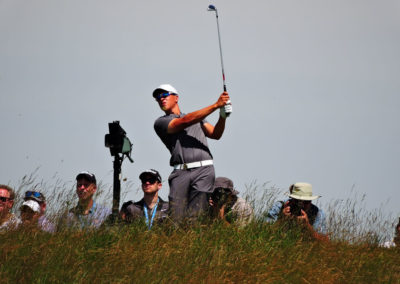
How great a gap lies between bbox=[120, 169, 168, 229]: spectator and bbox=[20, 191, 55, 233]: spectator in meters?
0.88

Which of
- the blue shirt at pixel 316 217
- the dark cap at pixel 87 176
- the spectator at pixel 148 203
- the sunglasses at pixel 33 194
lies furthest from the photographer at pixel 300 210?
the sunglasses at pixel 33 194

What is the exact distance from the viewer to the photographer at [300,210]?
7.61m

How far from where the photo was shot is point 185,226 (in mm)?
7039

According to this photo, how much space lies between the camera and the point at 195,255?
247 inches

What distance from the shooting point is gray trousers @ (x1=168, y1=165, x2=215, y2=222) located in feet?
23.2

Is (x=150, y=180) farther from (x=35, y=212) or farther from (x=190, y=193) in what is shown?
(x=35, y=212)

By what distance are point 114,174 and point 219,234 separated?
1.54 metres

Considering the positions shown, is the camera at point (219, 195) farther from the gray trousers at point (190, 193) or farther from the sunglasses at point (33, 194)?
the sunglasses at point (33, 194)

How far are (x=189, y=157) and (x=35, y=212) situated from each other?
178cm

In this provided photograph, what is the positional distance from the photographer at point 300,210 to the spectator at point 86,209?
1928 mm

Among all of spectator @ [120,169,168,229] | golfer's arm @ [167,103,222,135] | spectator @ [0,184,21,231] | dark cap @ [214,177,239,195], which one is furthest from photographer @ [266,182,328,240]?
spectator @ [0,184,21,231]

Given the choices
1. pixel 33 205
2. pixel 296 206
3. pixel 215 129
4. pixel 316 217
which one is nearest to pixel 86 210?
pixel 33 205

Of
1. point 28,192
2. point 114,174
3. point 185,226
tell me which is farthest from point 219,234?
point 28,192

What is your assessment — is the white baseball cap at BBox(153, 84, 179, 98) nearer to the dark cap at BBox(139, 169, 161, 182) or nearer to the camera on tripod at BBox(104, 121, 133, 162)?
the camera on tripod at BBox(104, 121, 133, 162)
